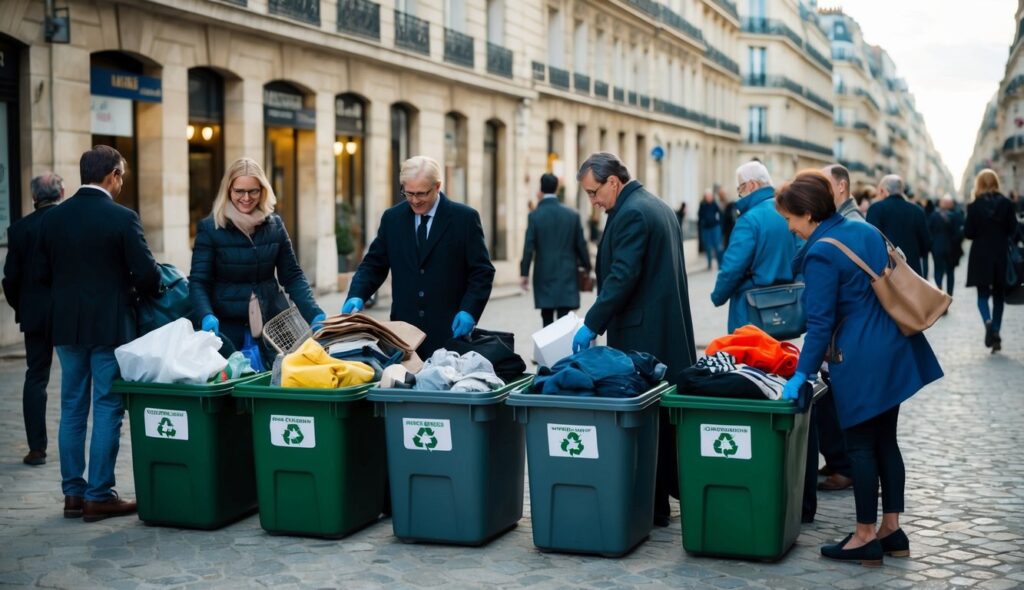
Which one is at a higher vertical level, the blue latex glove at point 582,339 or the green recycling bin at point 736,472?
the blue latex glove at point 582,339

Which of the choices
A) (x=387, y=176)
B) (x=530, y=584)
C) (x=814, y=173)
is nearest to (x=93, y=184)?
(x=530, y=584)

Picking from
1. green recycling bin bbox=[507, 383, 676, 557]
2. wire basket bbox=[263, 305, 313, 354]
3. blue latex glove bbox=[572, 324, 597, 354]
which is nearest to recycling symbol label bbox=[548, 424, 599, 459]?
green recycling bin bbox=[507, 383, 676, 557]

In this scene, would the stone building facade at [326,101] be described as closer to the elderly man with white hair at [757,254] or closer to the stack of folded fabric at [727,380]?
the elderly man with white hair at [757,254]

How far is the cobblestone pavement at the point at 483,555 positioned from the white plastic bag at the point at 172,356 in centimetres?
79

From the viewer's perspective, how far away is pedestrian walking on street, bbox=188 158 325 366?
7.48 metres

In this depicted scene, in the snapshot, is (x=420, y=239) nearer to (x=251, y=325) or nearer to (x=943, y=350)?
(x=251, y=325)

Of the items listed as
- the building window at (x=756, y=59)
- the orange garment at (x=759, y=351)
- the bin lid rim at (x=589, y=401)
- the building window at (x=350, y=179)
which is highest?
the building window at (x=756, y=59)

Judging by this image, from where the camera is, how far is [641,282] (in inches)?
283

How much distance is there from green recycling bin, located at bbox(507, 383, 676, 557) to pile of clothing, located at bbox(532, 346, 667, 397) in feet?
0.21

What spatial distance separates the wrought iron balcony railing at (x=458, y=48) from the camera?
27.7 meters

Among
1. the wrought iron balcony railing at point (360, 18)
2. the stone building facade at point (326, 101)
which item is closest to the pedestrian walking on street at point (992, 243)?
the stone building facade at point (326, 101)

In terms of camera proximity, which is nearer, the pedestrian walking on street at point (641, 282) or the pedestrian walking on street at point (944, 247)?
the pedestrian walking on street at point (641, 282)

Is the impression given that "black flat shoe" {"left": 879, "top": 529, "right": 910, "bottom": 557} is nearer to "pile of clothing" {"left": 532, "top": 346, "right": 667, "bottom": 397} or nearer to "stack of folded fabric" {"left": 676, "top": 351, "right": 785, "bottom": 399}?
"stack of folded fabric" {"left": 676, "top": 351, "right": 785, "bottom": 399}

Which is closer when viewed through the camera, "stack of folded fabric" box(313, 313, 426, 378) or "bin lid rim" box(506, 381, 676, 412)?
"bin lid rim" box(506, 381, 676, 412)
